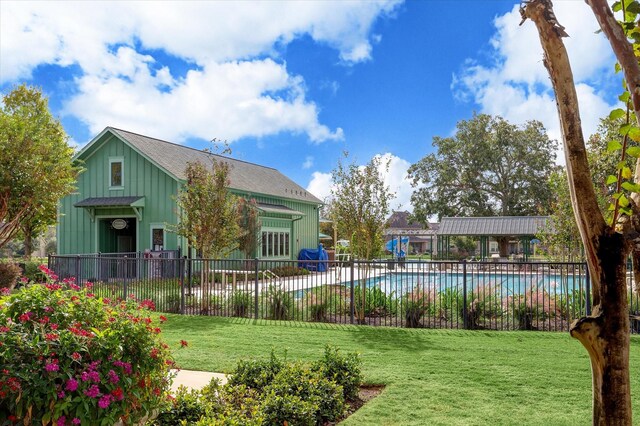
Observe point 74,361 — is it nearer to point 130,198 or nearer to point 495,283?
point 495,283

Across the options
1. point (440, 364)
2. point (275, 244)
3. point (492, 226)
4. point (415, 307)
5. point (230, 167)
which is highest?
point (230, 167)

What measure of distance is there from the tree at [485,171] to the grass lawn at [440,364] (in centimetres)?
3992

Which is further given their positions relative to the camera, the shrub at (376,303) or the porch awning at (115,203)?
the porch awning at (115,203)

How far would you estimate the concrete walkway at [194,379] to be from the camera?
6.50 m

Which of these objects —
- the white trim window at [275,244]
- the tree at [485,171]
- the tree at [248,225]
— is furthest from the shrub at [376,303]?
the tree at [485,171]

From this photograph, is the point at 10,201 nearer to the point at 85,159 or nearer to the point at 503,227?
the point at 85,159

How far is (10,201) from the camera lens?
1820 cm

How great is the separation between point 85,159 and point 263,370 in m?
22.0

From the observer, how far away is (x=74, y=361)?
3693mm

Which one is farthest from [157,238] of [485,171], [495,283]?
[485,171]

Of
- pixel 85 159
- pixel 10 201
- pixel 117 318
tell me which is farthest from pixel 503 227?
pixel 117 318

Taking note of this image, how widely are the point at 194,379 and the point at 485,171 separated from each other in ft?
151

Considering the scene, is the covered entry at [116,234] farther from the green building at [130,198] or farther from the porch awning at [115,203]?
the porch awning at [115,203]

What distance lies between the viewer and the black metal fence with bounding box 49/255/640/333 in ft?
35.3
